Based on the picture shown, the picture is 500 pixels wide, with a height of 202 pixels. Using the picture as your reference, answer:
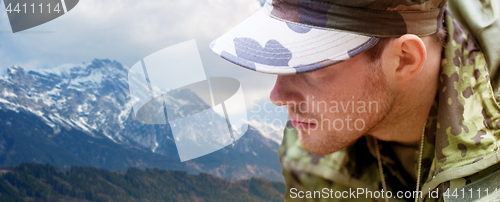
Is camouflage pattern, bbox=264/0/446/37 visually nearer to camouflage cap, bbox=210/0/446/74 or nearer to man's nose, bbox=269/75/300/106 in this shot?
camouflage cap, bbox=210/0/446/74

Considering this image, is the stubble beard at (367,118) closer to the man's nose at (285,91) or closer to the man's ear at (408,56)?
the man's ear at (408,56)

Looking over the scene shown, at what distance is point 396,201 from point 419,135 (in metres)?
0.33

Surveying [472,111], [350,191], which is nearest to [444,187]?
[472,111]

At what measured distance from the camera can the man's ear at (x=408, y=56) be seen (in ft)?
3.64

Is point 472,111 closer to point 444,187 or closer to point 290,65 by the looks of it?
point 444,187

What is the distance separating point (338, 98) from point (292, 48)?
0.93 feet

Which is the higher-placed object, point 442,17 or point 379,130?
point 442,17

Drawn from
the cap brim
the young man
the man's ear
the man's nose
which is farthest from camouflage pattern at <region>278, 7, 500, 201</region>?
the man's nose

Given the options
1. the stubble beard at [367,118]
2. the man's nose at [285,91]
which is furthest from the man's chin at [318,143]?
the man's nose at [285,91]

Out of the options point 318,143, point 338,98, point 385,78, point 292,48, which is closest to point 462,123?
point 385,78

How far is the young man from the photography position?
1062 millimetres

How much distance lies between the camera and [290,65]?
1.03 meters

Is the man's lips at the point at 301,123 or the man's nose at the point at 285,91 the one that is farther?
the man's lips at the point at 301,123

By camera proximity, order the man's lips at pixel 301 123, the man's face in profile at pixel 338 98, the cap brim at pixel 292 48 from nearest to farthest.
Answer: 1. the cap brim at pixel 292 48
2. the man's face in profile at pixel 338 98
3. the man's lips at pixel 301 123
